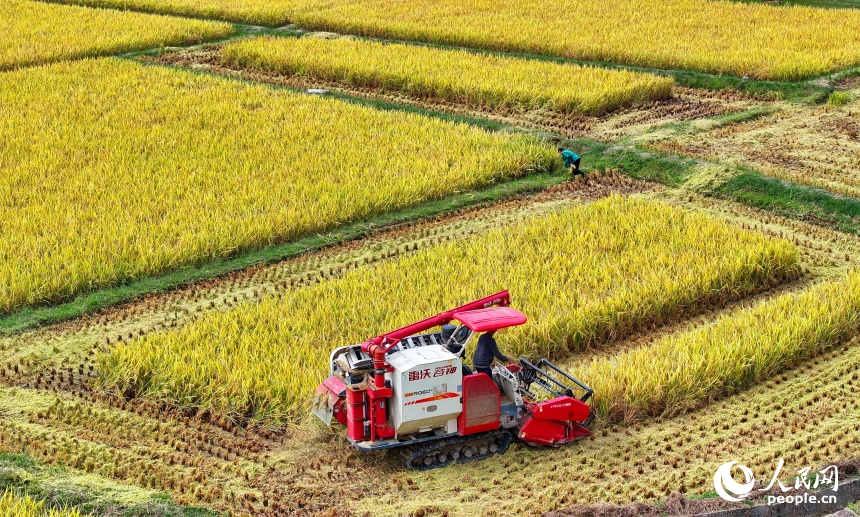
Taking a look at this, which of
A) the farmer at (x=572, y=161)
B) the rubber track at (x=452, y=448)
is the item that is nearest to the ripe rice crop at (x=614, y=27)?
the farmer at (x=572, y=161)

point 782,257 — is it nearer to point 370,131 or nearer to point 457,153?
point 457,153

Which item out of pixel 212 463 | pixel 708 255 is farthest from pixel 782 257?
pixel 212 463

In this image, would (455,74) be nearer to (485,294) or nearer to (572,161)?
(572,161)

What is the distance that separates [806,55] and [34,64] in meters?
13.3

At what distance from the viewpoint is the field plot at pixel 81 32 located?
1931 centimetres

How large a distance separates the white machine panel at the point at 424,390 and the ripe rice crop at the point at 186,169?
423cm

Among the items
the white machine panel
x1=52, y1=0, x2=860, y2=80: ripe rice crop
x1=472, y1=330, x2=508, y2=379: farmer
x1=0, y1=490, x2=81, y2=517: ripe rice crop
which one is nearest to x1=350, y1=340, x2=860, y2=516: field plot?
the white machine panel

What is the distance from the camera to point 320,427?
23.8ft

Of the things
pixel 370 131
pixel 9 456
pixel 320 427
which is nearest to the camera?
pixel 9 456

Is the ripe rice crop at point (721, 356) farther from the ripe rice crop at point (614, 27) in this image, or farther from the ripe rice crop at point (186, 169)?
the ripe rice crop at point (614, 27)

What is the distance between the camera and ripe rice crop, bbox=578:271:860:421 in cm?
749

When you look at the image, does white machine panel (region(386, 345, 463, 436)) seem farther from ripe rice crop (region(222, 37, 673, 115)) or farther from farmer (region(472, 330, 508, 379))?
ripe rice crop (region(222, 37, 673, 115))

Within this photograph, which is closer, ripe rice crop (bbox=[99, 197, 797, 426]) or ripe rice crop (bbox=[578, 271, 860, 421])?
ripe rice crop (bbox=[578, 271, 860, 421])

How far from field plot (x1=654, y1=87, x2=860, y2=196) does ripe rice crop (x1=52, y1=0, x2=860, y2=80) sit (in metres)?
1.62
